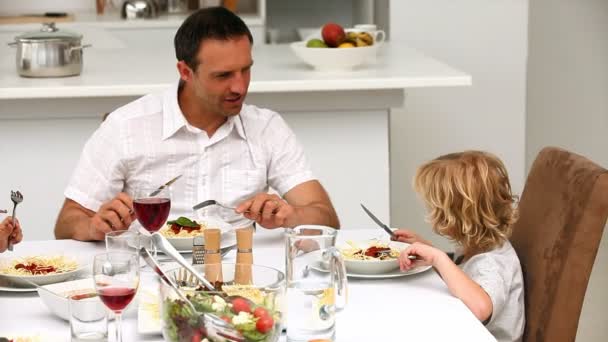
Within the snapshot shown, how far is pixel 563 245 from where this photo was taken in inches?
81.6

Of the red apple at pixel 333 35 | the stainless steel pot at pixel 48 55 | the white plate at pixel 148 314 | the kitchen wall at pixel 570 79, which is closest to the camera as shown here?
the white plate at pixel 148 314

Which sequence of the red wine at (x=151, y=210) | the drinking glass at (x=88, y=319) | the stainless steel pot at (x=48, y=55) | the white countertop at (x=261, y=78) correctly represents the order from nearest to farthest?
the drinking glass at (x=88, y=319) → the red wine at (x=151, y=210) → the white countertop at (x=261, y=78) → the stainless steel pot at (x=48, y=55)

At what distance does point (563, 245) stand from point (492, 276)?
0.17 m

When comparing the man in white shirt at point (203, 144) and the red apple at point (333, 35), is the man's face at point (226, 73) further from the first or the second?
the red apple at point (333, 35)

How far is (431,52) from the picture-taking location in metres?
4.48

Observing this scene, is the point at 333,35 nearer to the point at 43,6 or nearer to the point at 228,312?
the point at 228,312

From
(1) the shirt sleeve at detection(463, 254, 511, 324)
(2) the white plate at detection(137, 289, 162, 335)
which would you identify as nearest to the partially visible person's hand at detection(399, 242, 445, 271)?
(1) the shirt sleeve at detection(463, 254, 511, 324)

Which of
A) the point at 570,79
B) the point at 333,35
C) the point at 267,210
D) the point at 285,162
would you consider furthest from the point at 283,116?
the point at 570,79

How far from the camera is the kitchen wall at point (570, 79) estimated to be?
4.38m

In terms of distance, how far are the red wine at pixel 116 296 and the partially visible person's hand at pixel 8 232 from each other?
608 mm

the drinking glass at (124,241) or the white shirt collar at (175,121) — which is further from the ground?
the white shirt collar at (175,121)

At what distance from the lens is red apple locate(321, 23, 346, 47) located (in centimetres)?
336

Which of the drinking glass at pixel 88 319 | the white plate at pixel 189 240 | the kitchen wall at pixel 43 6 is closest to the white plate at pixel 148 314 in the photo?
the drinking glass at pixel 88 319

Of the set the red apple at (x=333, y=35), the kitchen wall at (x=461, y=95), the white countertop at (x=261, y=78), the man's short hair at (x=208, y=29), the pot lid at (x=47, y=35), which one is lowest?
the kitchen wall at (x=461, y=95)
